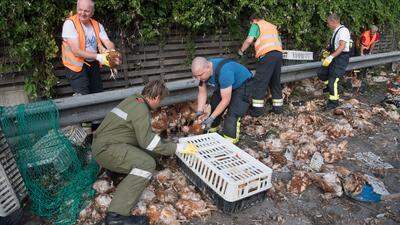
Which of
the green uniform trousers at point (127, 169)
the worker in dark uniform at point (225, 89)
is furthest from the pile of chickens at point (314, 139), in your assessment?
the green uniform trousers at point (127, 169)

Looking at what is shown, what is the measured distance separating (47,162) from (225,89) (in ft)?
7.01

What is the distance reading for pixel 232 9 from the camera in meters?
6.34

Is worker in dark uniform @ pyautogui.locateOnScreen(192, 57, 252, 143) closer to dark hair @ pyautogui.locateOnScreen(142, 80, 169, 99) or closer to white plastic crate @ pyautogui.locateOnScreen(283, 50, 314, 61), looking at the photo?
dark hair @ pyautogui.locateOnScreen(142, 80, 169, 99)

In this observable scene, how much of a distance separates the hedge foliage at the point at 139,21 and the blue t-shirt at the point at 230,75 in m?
1.61

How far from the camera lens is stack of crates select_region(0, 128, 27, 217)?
9.12 ft

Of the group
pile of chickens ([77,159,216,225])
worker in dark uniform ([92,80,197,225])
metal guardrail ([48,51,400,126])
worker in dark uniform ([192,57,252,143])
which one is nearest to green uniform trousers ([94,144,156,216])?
worker in dark uniform ([92,80,197,225])

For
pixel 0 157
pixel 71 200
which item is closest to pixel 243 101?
pixel 71 200

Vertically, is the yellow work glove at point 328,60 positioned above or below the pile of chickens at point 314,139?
above

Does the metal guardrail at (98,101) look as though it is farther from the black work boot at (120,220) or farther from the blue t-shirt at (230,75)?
the black work boot at (120,220)

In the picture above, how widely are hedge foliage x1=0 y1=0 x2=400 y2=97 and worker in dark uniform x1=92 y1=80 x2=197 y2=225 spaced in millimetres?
1823

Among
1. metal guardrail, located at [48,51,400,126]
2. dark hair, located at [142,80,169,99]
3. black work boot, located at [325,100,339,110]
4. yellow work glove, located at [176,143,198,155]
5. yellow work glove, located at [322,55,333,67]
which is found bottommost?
black work boot, located at [325,100,339,110]

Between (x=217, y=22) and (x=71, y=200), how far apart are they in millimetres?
4232

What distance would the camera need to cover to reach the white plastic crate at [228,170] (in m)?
3.08

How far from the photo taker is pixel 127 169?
10.5ft
